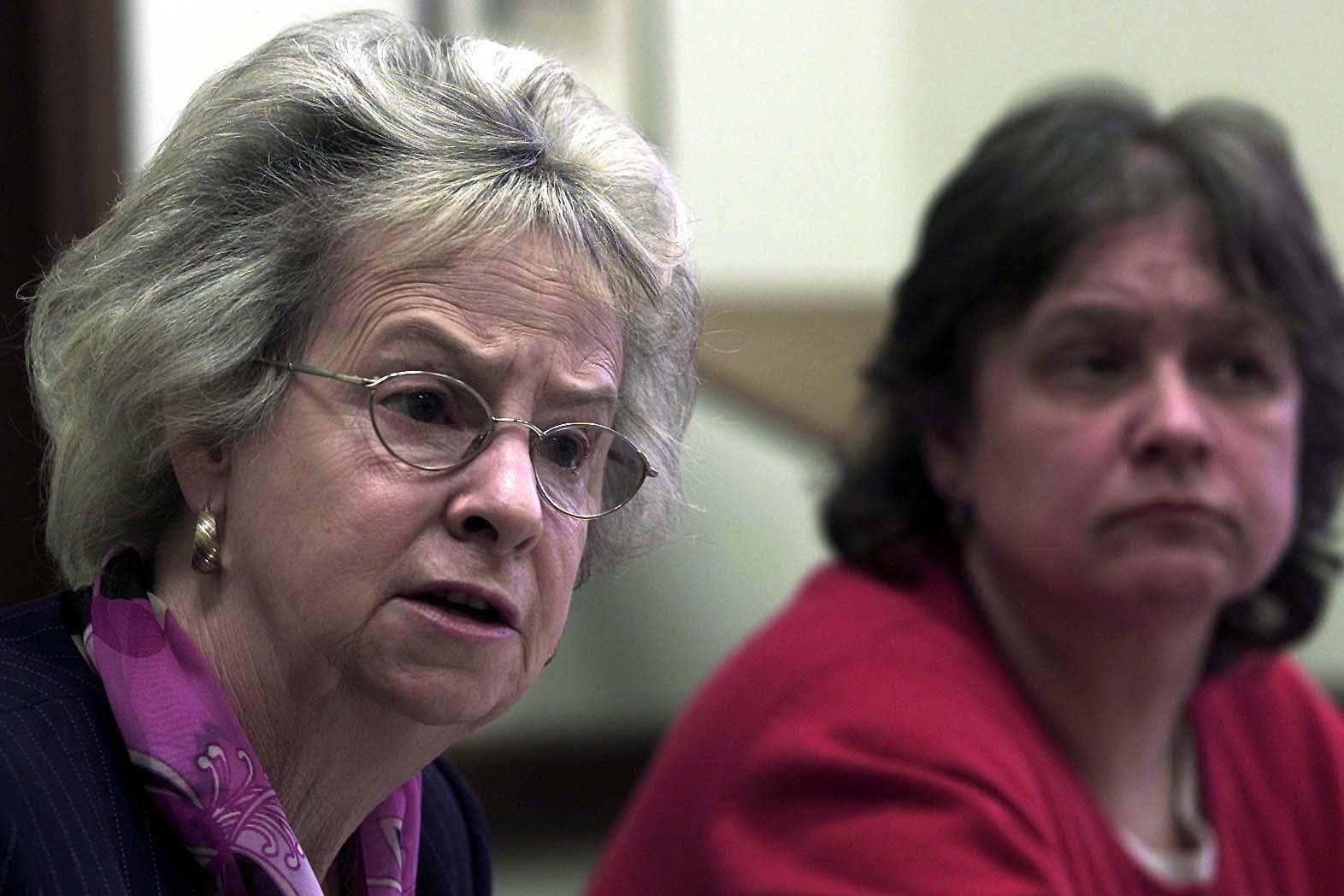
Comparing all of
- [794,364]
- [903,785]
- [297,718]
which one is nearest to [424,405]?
[297,718]

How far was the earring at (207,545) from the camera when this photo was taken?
3.64 feet

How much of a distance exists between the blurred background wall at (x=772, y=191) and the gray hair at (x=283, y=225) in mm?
1433

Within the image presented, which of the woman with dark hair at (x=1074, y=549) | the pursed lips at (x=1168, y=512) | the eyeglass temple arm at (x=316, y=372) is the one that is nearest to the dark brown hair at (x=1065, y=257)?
the woman with dark hair at (x=1074, y=549)

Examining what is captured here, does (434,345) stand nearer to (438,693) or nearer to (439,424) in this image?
(439,424)

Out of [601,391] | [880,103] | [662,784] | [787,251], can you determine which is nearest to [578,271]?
[601,391]

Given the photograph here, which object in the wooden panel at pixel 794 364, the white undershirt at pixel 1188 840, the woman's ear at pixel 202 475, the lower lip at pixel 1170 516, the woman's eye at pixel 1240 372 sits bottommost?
the white undershirt at pixel 1188 840

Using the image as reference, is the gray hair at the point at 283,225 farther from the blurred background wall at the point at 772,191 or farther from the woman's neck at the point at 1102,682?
the blurred background wall at the point at 772,191

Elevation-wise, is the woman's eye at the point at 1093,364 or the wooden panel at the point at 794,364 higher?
the woman's eye at the point at 1093,364

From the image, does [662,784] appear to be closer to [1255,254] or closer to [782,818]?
[782,818]

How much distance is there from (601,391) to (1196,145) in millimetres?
1205

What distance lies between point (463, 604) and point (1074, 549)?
3.53 ft

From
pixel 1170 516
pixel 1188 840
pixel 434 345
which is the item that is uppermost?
pixel 434 345

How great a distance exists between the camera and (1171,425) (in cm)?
191

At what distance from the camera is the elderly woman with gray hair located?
1058 mm
